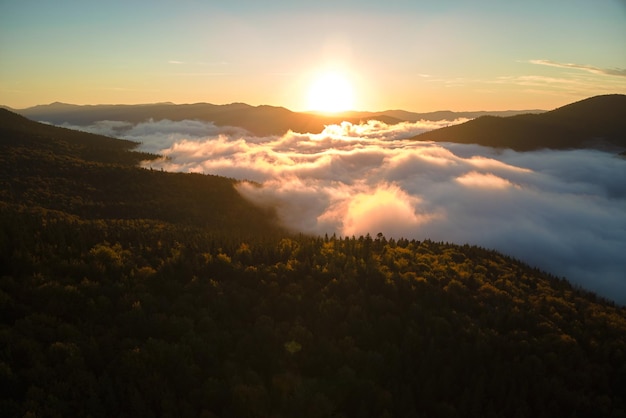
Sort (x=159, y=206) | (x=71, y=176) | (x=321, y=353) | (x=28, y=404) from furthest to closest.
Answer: (x=71, y=176), (x=159, y=206), (x=321, y=353), (x=28, y=404)

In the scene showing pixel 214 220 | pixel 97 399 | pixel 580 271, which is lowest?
pixel 580 271

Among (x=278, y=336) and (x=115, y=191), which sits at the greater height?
(x=278, y=336)

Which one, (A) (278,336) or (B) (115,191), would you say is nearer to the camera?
(A) (278,336)

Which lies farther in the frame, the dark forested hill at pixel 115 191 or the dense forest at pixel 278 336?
the dark forested hill at pixel 115 191

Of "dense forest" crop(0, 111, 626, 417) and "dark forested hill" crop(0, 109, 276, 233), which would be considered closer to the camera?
"dense forest" crop(0, 111, 626, 417)

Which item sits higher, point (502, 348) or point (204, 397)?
point (204, 397)

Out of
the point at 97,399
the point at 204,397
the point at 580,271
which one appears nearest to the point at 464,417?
the point at 204,397

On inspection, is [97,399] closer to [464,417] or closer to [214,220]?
[464,417]

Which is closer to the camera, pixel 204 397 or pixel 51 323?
pixel 204 397
